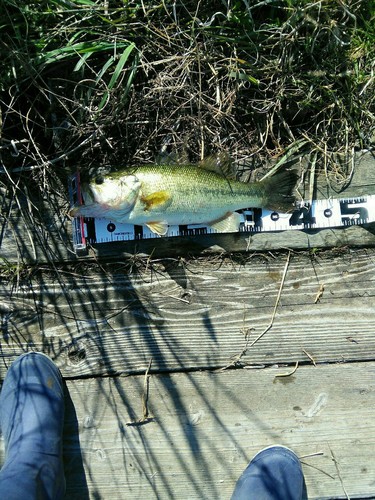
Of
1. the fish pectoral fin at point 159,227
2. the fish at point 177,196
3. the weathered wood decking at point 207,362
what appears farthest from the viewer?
the weathered wood decking at point 207,362

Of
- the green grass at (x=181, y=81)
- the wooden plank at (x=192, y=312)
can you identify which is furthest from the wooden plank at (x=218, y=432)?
the green grass at (x=181, y=81)

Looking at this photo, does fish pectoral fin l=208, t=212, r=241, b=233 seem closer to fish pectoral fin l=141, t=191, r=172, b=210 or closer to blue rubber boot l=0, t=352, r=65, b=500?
fish pectoral fin l=141, t=191, r=172, b=210

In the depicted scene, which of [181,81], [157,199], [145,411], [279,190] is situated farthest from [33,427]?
[181,81]

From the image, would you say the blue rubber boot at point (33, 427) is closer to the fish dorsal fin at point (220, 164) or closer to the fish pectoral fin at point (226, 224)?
the fish pectoral fin at point (226, 224)

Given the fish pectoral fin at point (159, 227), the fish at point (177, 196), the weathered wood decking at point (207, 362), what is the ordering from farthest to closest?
the weathered wood decking at point (207, 362)
the fish pectoral fin at point (159, 227)
the fish at point (177, 196)

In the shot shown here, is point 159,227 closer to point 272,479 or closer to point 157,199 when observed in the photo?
point 157,199

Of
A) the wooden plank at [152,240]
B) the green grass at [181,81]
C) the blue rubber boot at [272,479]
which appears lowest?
the blue rubber boot at [272,479]

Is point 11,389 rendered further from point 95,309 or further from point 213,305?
point 213,305
